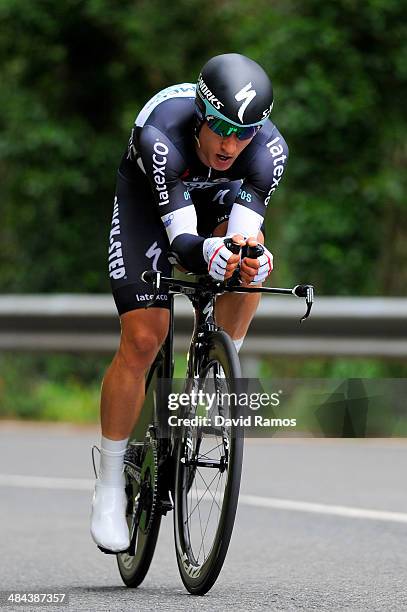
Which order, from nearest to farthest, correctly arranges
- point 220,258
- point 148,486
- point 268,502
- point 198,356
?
point 220,258
point 198,356
point 148,486
point 268,502

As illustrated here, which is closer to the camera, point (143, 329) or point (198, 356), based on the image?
point (198, 356)

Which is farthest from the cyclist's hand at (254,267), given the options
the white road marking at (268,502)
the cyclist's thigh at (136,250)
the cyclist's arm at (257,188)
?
the white road marking at (268,502)

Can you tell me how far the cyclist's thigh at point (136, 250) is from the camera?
6.22 m

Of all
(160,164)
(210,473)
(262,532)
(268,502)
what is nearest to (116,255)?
(160,164)

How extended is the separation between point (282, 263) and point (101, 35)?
13.8ft

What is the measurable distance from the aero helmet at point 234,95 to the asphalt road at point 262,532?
5.52 ft

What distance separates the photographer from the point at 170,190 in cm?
592

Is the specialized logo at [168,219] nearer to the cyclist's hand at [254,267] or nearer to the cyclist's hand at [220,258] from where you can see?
the cyclist's hand at [220,258]

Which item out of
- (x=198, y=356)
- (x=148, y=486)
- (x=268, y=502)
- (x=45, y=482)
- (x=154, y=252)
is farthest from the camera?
(x=45, y=482)

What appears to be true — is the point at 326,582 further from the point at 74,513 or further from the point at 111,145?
the point at 111,145

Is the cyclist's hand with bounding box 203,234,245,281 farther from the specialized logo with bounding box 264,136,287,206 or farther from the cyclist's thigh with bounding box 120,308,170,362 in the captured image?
the cyclist's thigh with bounding box 120,308,170,362

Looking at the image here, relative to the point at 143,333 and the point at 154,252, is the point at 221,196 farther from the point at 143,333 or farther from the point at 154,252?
the point at 143,333

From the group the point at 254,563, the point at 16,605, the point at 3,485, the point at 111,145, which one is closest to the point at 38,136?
the point at 111,145

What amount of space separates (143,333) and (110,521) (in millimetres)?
764
